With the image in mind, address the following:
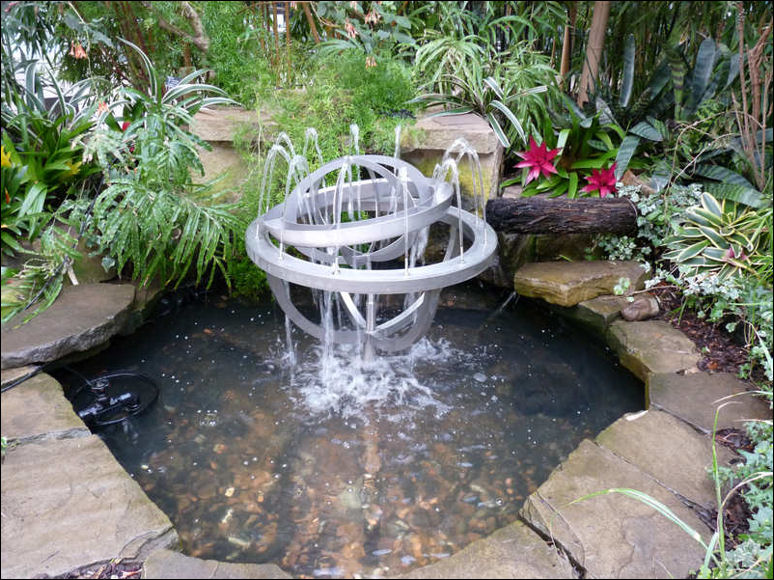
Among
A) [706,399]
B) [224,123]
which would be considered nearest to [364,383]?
[706,399]

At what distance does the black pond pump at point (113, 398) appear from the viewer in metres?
2.80

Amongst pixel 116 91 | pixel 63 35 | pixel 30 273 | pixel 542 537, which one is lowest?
pixel 542 537

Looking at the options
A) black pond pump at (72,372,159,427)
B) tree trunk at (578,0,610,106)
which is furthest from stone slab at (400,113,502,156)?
black pond pump at (72,372,159,427)

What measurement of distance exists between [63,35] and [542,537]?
4118mm

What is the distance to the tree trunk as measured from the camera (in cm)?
409

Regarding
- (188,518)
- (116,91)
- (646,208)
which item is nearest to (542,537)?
(188,518)

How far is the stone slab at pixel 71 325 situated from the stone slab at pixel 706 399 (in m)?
2.62

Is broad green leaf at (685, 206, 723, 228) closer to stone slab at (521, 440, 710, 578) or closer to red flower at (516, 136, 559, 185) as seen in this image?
red flower at (516, 136, 559, 185)

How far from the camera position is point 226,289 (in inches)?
156

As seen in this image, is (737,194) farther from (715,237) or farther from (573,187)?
(573,187)

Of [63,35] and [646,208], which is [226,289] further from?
[646,208]

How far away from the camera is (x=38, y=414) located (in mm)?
2459

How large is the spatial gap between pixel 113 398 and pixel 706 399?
105 inches

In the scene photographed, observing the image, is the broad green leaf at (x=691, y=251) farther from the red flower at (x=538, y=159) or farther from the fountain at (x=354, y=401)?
the red flower at (x=538, y=159)
